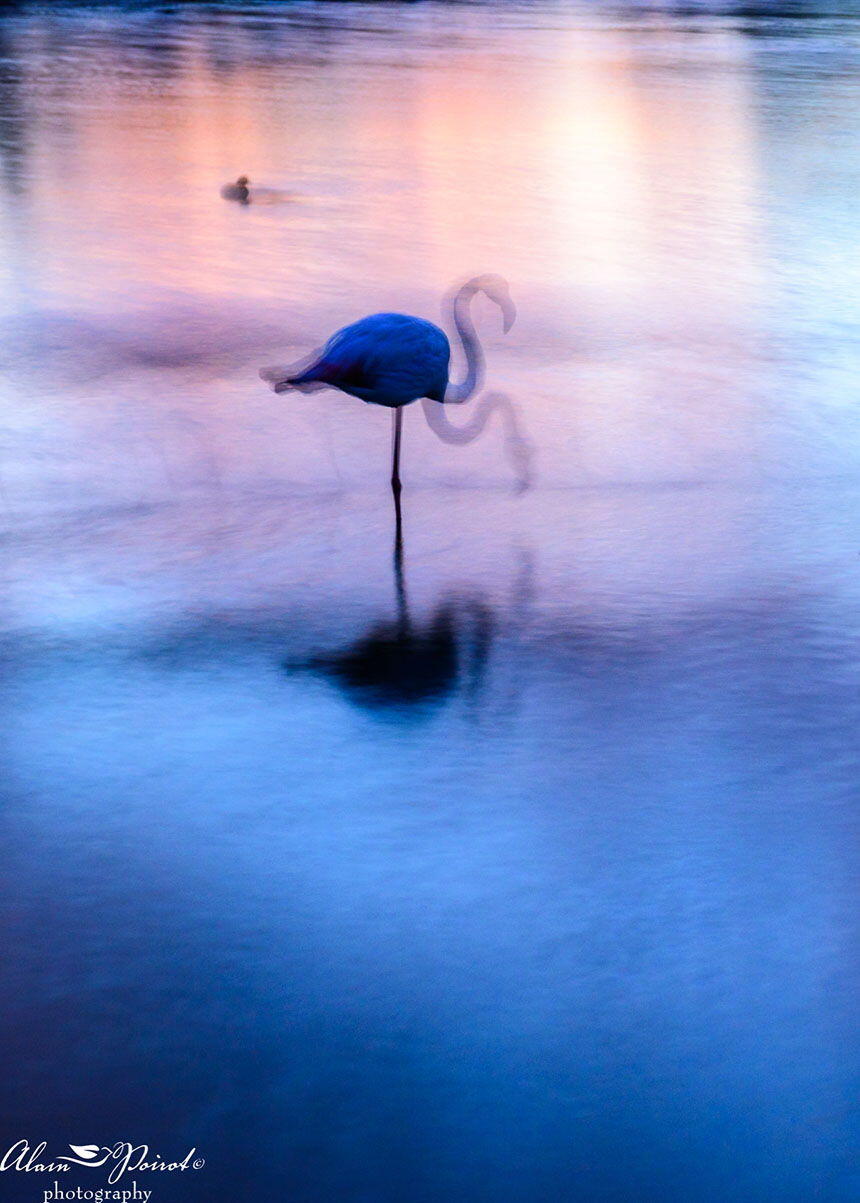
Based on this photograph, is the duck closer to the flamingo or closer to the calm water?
the calm water

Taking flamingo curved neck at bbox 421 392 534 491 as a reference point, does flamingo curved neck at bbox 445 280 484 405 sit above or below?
above

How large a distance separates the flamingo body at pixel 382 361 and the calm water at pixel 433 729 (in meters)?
0.36

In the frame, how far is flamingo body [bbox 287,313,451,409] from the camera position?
4.27 meters

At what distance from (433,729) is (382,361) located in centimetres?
136

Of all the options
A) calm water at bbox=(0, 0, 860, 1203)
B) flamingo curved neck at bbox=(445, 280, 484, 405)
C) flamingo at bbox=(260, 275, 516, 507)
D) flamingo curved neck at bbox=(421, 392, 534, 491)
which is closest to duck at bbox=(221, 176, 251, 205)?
calm water at bbox=(0, 0, 860, 1203)

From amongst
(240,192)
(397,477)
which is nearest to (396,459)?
(397,477)

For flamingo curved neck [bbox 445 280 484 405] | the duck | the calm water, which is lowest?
the calm water

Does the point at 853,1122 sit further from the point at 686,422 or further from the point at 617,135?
the point at 617,135

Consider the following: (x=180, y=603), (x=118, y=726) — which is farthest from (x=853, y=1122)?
(x=180, y=603)

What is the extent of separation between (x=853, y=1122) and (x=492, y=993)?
1.93 ft

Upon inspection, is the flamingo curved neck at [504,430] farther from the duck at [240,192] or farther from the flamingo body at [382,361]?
the duck at [240,192]

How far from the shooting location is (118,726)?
328 centimetres

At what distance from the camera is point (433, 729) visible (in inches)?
131

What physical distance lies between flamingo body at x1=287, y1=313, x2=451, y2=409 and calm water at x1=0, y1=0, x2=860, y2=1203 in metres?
0.36
